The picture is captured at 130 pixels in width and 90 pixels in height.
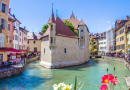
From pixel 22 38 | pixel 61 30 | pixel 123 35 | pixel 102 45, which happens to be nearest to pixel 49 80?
pixel 61 30

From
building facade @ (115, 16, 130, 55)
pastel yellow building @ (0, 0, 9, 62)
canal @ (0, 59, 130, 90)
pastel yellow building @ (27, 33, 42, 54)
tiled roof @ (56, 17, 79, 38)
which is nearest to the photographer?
canal @ (0, 59, 130, 90)

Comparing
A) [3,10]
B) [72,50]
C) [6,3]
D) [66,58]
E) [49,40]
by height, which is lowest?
[66,58]

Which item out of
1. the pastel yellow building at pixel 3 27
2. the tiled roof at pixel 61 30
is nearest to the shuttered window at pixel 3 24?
the pastel yellow building at pixel 3 27

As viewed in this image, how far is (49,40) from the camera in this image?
67.3 ft

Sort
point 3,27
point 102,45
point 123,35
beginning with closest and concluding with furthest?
1. point 3,27
2. point 123,35
3. point 102,45

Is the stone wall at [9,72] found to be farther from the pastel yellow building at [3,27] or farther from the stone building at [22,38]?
the stone building at [22,38]

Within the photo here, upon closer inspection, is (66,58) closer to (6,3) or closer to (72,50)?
(72,50)

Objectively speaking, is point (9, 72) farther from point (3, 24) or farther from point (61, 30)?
point (61, 30)

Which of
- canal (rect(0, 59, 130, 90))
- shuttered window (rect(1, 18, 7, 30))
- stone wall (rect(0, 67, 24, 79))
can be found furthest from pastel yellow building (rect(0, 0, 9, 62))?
canal (rect(0, 59, 130, 90))

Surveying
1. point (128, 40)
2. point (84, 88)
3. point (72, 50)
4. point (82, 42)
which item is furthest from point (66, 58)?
point (128, 40)

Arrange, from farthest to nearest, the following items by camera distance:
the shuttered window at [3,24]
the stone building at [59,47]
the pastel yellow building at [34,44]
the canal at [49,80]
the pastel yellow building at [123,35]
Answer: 1. the pastel yellow building at [34,44]
2. the pastel yellow building at [123,35]
3. the stone building at [59,47]
4. the shuttered window at [3,24]
5. the canal at [49,80]

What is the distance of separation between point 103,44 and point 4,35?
176ft

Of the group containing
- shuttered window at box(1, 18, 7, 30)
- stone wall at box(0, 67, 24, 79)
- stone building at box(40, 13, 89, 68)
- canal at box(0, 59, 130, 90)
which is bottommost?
canal at box(0, 59, 130, 90)

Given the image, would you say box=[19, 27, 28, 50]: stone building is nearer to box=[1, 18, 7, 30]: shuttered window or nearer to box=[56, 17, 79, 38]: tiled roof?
box=[56, 17, 79, 38]: tiled roof
